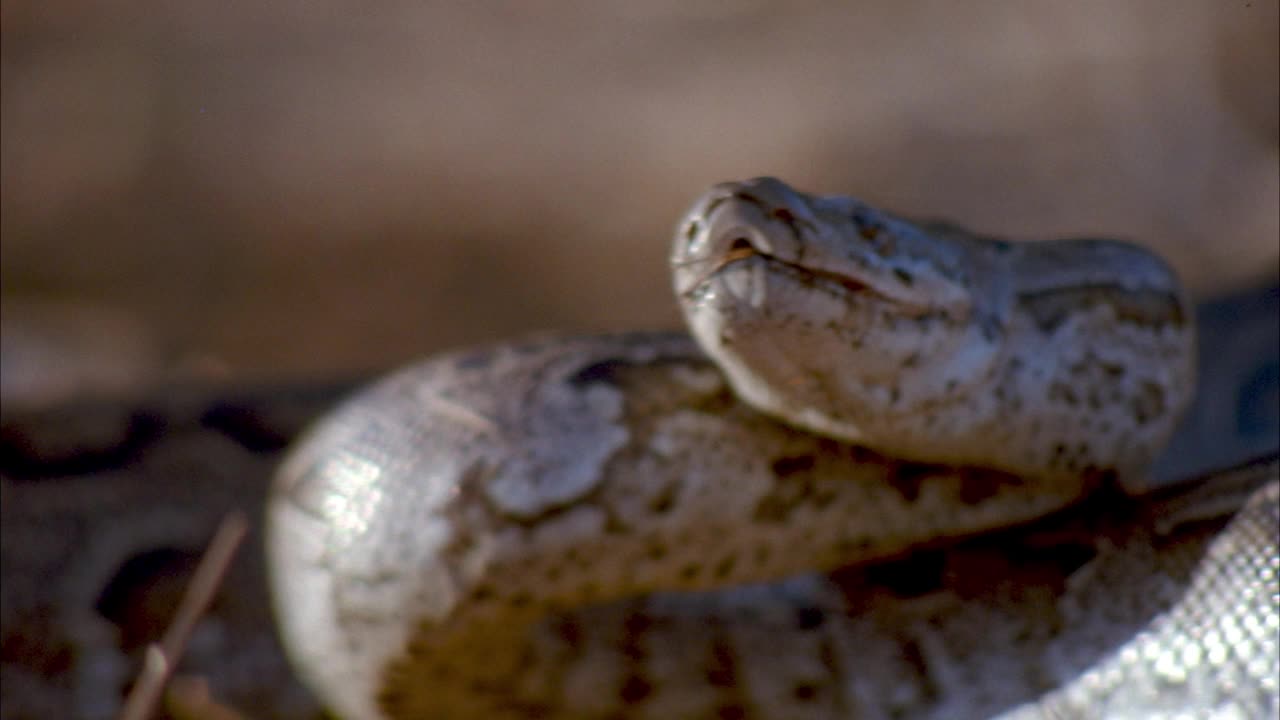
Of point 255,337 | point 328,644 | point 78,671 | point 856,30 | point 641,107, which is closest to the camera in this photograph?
point 328,644

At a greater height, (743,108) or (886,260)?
(886,260)

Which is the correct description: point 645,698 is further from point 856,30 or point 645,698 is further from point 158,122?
point 158,122

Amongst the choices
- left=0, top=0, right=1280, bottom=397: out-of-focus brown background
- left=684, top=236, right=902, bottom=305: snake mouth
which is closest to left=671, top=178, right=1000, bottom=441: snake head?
left=684, top=236, right=902, bottom=305: snake mouth

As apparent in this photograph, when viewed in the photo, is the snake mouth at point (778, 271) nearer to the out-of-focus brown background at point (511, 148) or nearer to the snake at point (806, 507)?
the snake at point (806, 507)

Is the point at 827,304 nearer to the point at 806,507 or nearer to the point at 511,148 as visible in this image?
the point at 806,507

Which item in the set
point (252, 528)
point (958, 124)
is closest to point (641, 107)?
point (958, 124)

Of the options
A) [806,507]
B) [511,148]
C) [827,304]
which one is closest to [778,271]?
[827,304]

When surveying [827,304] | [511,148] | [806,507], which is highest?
[827,304]
